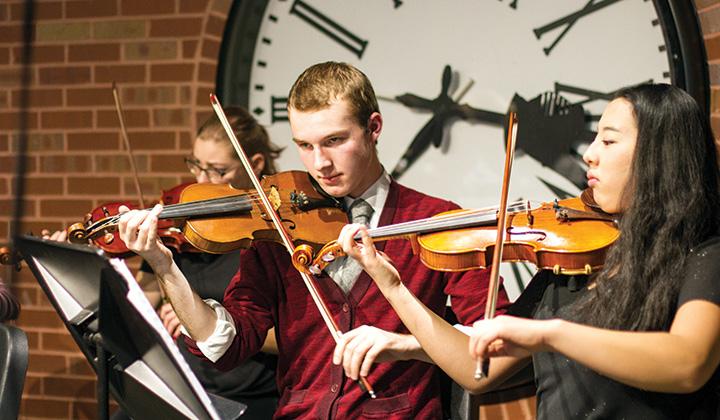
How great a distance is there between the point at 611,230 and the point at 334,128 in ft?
1.91

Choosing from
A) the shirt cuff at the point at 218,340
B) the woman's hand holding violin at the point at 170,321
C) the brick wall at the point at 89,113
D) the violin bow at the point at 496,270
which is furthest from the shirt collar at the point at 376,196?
the brick wall at the point at 89,113

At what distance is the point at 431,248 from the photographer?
1.71m

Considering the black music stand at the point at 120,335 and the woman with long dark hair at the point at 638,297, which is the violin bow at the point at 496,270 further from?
the black music stand at the point at 120,335

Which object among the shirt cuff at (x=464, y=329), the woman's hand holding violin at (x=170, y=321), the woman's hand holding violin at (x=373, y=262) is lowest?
the woman's hand holding violin at (x=170, y=321)

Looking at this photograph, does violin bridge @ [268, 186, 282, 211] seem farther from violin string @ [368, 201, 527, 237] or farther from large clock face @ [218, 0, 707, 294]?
large clock face @ [218, 0, 707, 294]

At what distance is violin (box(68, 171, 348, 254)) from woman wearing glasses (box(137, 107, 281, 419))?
16.9 inches

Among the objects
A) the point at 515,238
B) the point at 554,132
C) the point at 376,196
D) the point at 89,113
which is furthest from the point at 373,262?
the point at 89,113

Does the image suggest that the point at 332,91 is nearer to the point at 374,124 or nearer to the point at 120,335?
the point at 374,124

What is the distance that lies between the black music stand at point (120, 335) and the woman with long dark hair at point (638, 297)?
36 centimetres

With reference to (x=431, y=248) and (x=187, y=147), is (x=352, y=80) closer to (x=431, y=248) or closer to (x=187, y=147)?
(x=431, y=248)

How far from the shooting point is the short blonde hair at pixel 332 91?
6.05ft

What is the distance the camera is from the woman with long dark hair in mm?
1291

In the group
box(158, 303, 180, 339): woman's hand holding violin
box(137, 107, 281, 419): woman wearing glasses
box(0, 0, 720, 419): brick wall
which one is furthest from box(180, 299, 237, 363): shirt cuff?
box(0, 0, 720, 419): brick wall

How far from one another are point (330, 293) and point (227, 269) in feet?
2.18
